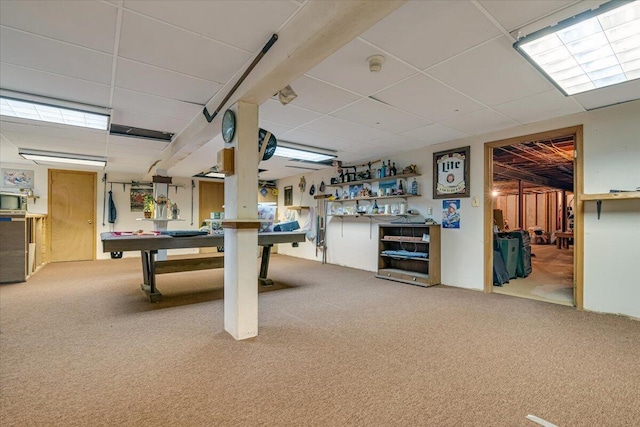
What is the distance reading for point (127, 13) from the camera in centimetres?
189

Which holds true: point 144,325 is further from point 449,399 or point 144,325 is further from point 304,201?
point 304,201

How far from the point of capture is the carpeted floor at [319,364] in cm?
169

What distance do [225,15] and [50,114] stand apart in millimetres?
3121

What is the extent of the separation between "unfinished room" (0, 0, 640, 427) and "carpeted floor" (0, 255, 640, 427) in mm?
21

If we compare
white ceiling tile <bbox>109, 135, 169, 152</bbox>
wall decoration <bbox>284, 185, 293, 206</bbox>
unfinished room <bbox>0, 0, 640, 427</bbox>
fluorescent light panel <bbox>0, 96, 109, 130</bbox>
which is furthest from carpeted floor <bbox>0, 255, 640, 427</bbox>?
wall decoration <bbox>284, 185, 293, 206</bbox>

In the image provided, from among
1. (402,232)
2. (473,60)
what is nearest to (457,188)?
(402,232)

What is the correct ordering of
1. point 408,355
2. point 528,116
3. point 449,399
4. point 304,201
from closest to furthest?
point 449,399
point 408,355
point 528,116
point 304,201

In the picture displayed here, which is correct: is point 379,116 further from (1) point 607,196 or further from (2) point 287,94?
(1) point 607,196

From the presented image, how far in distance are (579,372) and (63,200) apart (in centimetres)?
986

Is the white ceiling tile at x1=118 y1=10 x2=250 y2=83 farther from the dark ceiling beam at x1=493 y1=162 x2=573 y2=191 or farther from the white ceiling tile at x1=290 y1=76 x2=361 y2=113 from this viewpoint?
the dark ceiling beam at x1=493 y1=162 x2=573 y2=191

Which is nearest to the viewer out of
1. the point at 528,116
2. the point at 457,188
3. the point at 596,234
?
the point at 596,234

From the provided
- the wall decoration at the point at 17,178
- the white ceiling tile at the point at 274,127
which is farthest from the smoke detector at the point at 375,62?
the wall decoration at the point at 17,178

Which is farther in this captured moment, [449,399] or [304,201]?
[304,201]

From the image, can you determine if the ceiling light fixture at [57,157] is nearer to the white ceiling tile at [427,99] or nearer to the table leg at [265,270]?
the table leg at [265,270]
